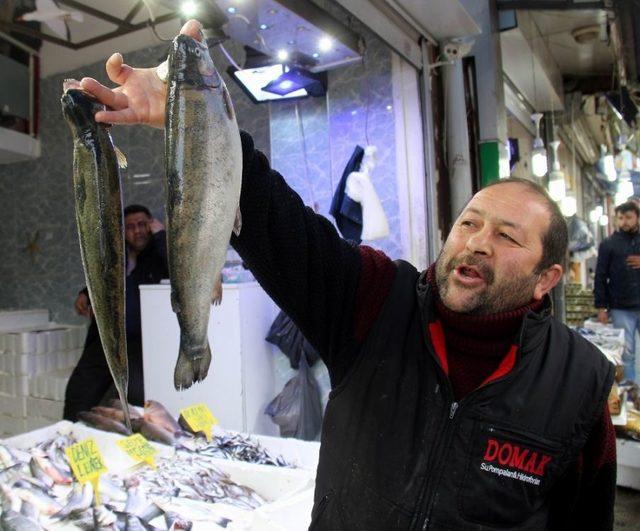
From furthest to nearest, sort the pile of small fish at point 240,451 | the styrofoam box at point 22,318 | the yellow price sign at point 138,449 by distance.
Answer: the styrofoam box at point 22,318 < the pile of small fish at point 240,451 < the yellow price sign at point 138,449

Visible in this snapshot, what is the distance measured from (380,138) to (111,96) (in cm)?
380

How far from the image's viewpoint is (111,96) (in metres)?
1.13

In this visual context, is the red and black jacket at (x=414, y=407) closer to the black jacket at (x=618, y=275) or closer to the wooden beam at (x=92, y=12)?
the wooden beam at (x=92, y=12)

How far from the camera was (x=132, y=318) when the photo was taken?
15.8 ft

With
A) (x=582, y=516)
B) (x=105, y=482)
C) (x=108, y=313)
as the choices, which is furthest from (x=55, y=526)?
(x=582, y=516)

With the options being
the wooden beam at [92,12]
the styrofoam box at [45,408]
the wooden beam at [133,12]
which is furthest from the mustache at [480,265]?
the styrofoam box at [45,408]

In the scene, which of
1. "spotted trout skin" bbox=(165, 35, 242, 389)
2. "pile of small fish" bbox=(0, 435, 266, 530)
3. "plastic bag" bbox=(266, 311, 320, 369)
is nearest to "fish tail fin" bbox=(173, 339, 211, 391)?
"spotted trout skin" bbox=(165, 35, 242, 389)

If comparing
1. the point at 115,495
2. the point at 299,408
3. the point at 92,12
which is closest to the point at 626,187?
the point at 299,408

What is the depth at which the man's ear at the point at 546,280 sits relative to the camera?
177 centimetres

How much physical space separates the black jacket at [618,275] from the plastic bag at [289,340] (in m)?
4.73

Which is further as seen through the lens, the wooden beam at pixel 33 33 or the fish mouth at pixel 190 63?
the wooden beam at pixel 33 33

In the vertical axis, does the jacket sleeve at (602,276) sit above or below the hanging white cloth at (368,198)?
below

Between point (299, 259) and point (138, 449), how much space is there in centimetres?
176

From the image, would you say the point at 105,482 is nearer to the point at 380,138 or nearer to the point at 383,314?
the point at 383,314
